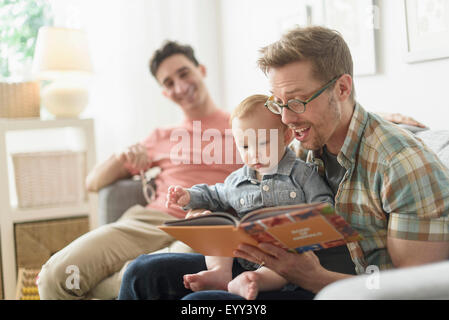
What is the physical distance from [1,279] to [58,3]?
1525 millimetres

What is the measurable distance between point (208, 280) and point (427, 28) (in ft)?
3.16

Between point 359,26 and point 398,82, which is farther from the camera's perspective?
point 359,26

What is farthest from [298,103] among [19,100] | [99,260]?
[19,100]

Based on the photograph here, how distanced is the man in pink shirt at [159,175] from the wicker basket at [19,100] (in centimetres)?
61

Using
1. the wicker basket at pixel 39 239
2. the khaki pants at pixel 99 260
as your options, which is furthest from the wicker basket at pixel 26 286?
the khaki pants at pixel 99 260

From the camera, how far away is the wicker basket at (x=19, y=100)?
2.44m

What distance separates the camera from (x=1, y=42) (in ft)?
8.98

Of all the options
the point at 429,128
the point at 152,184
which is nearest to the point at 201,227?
the point at 429,128

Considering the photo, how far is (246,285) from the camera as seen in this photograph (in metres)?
1.05

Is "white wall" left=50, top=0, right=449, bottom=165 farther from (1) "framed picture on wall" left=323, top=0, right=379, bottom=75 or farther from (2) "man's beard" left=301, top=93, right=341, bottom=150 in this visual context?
(2) "man's beard" left=301, top=93, right=341, bottom=150

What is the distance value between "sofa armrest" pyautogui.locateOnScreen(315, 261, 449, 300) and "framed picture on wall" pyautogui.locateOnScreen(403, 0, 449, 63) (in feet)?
2.89

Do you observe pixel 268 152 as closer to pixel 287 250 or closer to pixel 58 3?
pixel 287 250

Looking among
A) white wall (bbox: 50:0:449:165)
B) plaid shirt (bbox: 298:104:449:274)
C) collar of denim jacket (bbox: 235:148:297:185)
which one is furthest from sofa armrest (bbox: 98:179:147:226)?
plaid shirt (bbox: 298:104:449:274)
